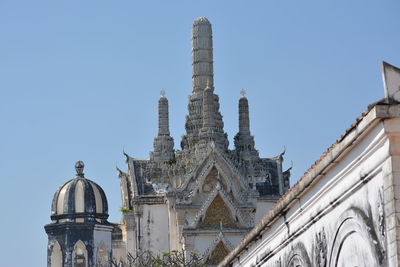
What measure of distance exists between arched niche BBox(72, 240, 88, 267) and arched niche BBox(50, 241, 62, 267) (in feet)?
2.18

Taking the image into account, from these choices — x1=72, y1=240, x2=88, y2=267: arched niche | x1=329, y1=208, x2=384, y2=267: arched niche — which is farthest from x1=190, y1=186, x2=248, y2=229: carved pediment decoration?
x1=329, y1=208, x2=384, y2=267: arched niche

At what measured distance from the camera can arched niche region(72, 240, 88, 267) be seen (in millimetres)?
58125

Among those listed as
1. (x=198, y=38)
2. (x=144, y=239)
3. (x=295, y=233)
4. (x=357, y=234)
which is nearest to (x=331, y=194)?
(x=357, y=234)

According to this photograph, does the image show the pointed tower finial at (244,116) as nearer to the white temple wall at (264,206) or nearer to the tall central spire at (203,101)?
the tall central spire at (203,101)

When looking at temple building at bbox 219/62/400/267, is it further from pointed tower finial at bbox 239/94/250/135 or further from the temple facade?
pointed tower finial at bbox 239/94/250/135

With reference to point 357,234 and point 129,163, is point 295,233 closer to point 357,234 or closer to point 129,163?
point 357,234

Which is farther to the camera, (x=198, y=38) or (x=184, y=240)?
(x=198, y=38)

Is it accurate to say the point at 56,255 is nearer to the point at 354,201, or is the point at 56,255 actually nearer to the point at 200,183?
the point at 200,183

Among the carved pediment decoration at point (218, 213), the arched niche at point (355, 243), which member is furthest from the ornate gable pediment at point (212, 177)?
the arched niche at point (355, 243)

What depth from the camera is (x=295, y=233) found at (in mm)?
19609

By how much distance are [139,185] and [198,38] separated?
28.6ft

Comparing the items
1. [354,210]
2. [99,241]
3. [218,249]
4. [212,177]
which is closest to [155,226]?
[212,177]

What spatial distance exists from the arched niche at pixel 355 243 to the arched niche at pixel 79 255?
41770mm

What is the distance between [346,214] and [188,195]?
1733 inches
